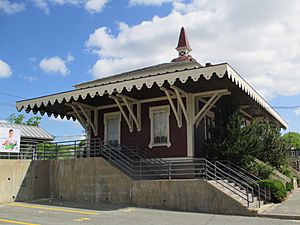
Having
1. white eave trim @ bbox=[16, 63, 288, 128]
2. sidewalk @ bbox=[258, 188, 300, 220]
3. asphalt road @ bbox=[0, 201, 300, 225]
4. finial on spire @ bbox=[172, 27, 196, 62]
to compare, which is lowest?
asphalt road @ bbox=[0, 201, 300, 225]

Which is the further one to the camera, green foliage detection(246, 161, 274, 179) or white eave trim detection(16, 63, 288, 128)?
green foliage detection(246, 161, 274, 179)

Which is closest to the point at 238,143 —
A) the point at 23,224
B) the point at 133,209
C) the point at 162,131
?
the point at 162,131

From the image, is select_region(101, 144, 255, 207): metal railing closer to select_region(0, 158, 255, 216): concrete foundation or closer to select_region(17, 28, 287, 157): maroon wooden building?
select_region(0, 158, 255, 216): concrete foundation

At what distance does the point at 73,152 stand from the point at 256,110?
39.9 ft

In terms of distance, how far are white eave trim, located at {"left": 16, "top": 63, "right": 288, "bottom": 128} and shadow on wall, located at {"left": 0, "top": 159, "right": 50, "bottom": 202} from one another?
10.9ft

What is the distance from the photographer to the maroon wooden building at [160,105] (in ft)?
52.5

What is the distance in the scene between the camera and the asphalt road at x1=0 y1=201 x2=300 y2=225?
1118 cm

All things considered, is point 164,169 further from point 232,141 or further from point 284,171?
point 284,171

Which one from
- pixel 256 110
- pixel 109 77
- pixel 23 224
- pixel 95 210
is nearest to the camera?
pixel 23 224

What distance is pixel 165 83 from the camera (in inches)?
656

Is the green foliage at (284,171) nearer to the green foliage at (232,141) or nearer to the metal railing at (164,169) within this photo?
the green foliage at (232,141)

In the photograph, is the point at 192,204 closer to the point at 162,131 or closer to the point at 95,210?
the point at 95,210

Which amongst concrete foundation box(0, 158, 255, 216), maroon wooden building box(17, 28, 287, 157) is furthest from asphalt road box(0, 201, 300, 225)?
maroon wooden building box(17, 28, 287, 157)

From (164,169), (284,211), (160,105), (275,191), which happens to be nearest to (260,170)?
(275,191)
